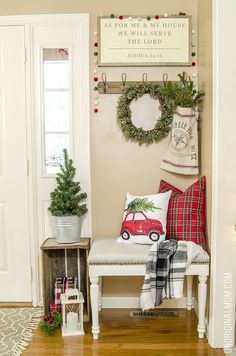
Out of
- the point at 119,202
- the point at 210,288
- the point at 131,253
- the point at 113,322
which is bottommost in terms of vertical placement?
the point at 113,322

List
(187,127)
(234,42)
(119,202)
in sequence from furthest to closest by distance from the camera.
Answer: (119,202) → (187,127) → (234,42)

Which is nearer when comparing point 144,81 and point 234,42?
point 234,42

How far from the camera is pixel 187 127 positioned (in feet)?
10.5

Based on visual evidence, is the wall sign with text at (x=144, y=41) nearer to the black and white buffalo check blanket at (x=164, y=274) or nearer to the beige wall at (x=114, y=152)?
the beige wall at (x=114, y=152)

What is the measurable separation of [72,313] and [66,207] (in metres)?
0.74

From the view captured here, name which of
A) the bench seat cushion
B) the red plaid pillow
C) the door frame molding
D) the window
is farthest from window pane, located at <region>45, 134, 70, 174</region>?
the red plaid pillow

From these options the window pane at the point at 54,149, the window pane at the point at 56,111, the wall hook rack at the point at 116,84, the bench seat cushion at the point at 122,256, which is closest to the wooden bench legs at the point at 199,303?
the bench seat cushion at the point at 122,256

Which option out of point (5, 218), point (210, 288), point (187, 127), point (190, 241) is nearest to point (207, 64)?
point (187, 127)

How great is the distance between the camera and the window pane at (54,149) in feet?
11.2

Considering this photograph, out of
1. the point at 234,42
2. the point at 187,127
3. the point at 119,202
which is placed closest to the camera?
the point at 234,42

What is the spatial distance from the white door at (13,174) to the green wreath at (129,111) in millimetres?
781

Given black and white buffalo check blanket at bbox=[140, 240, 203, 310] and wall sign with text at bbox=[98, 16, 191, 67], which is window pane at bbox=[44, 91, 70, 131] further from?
black and white buffalo check blanket at bbox=[140, 240, 203, 310]

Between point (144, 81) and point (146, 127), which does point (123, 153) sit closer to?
point (146, 127)

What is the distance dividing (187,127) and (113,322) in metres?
1.53
